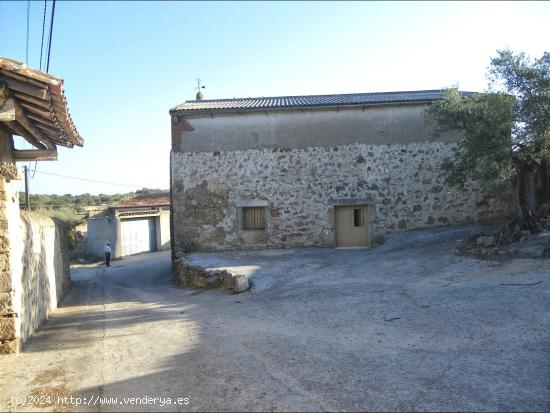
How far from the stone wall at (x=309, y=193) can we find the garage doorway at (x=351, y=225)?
28cm

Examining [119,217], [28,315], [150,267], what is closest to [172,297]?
[28,315]

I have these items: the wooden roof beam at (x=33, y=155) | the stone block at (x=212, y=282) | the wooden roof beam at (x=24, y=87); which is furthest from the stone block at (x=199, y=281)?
the wooden roof beam at (x=24, y=87)

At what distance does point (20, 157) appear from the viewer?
22.5ft

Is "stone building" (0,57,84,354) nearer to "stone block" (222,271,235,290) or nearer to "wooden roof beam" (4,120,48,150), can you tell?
"wooden roof beam" (4,120,48,150)

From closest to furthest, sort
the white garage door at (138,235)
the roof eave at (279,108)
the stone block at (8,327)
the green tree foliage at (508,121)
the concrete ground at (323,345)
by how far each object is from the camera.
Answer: the concrete ground at (323,345) < the stone block at (8,327) < the green tree foliage at (508,121) < the roof eave at (279,108) < the white garage door at (138,235)

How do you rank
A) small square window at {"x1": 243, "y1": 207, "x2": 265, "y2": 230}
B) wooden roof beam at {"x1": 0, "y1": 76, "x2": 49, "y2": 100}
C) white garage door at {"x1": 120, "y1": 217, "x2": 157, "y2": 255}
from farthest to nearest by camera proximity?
white garage door at {"x1": 120, "y1": 217, "x2": 157, "y2": 255} < small square window at {"x1": 243, "y1": 207, "x2": 265, "y2": 230} < wooden roof beam at {"x1": 0, "y1": 76, "x2": 49, "y2": 100}

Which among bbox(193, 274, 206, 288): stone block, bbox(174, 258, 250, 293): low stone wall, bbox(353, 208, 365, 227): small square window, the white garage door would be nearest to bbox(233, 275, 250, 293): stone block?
bbox(174, 258, 250, 293): low stone wall

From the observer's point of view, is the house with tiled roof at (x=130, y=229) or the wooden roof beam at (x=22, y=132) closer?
the wooden roof beam at (x=22, y=132)

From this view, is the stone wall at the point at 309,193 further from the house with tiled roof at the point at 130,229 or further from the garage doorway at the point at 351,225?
the house with tiled roof at the point at 130,229

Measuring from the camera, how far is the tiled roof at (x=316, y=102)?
1360 centimetres

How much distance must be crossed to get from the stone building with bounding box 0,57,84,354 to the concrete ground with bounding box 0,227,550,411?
49cm

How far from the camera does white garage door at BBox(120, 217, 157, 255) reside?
25.8m

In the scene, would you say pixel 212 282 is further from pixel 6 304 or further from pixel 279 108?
pixel 279 108

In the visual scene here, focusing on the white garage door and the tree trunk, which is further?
the white garage door
